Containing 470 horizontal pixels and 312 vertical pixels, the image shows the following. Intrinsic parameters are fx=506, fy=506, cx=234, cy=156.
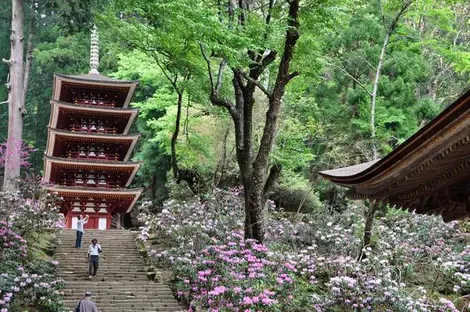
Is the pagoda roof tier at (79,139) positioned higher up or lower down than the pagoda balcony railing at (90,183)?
higher up

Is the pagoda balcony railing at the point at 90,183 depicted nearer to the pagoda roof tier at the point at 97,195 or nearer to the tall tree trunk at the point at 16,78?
the pagoda roof tier at the point at 97,195

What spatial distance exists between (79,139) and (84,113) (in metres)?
1.32

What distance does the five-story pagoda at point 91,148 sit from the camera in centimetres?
2319

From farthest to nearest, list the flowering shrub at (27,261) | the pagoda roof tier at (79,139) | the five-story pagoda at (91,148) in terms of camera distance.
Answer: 1. the five-story pagoda at (91,148)
2. the pagoda roof tier at (79,139)
3. the flowering shrub at (27,261)

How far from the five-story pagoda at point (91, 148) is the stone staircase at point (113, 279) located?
477 centimetres

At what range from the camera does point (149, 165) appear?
2886cm

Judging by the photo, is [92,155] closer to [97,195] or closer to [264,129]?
[97,195]

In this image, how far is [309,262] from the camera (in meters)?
13.1

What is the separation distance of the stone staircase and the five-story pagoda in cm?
477

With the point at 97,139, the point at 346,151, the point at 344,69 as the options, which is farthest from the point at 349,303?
the point at 97,139

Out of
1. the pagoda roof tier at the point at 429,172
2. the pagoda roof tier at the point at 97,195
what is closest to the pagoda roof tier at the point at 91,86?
the pagoda roof tier at the point at 97,195

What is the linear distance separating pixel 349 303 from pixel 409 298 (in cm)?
124

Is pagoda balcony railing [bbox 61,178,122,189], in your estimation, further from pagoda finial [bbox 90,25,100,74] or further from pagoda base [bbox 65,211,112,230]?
pagoda finial [bbox 90,25,100,74]

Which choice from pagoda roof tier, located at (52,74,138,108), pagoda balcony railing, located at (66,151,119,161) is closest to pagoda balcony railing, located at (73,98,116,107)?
pagoda roof tier, located at (52,74,138,108)
